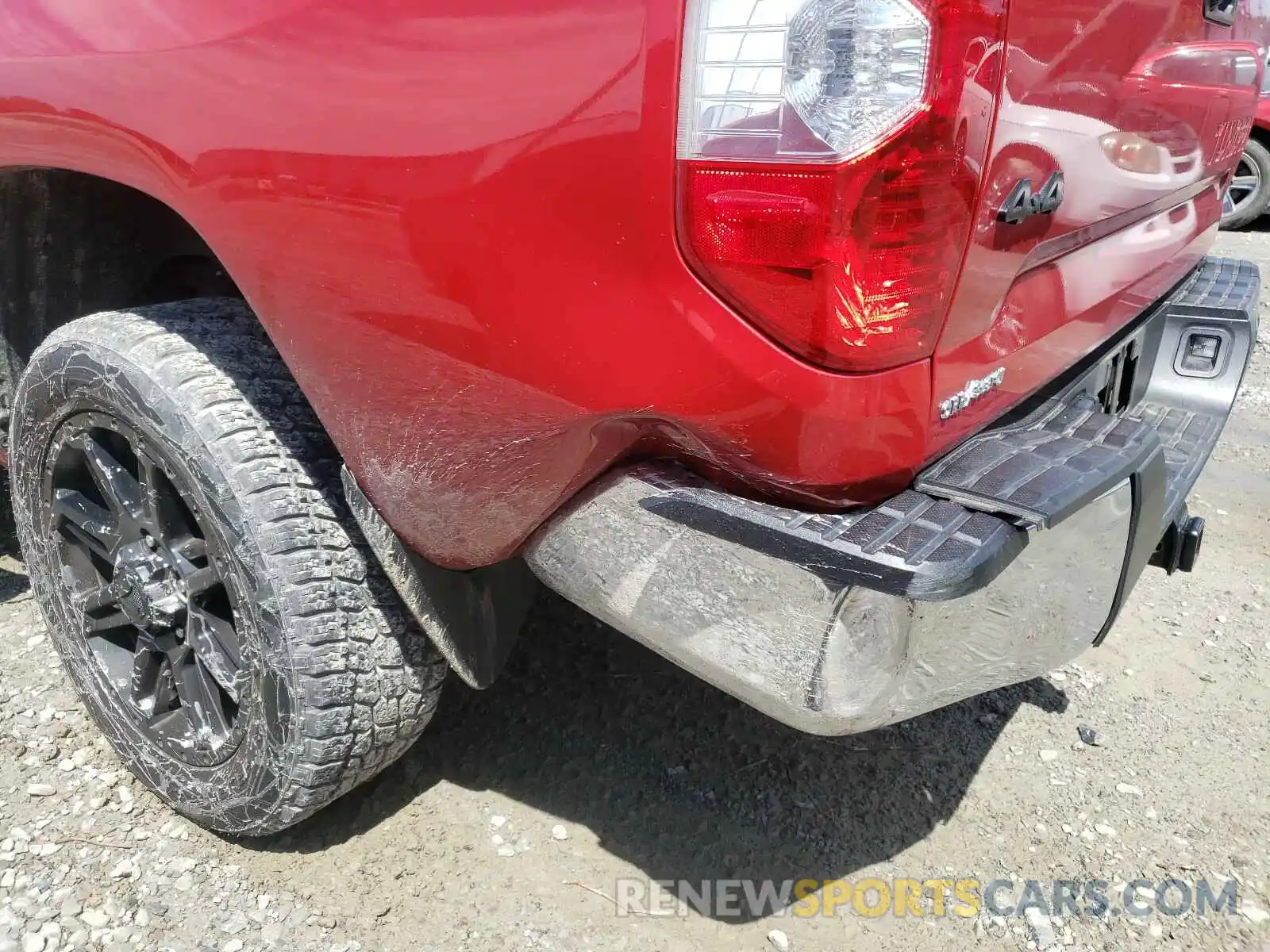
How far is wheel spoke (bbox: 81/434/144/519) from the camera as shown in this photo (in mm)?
1868

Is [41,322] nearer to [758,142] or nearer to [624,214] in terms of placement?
[624,214]

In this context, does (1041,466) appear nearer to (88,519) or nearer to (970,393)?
(970,393)

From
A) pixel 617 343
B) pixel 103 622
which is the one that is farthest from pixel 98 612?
pixel 617 343

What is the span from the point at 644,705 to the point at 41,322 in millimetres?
1633

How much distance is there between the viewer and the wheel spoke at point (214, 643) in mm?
1824

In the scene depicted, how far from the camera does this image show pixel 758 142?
1028 mm

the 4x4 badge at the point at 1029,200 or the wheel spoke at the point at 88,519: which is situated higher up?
the 4x4 badge at the point at 1029,200

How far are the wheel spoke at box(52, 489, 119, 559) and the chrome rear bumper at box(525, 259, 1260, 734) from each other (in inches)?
40.1

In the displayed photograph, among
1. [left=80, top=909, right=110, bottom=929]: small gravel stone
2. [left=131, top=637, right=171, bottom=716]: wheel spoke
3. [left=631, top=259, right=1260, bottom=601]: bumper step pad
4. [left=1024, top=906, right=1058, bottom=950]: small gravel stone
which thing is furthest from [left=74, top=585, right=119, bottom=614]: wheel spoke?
[left=1024, top=906, right=1058, bottom=950]: small gravel stone

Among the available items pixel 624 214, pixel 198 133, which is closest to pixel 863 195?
pixel 624 214

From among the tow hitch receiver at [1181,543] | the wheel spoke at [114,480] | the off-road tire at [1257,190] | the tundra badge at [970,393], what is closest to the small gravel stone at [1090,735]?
the tow hitch receiver at [1181,543]

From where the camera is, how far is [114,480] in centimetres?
187

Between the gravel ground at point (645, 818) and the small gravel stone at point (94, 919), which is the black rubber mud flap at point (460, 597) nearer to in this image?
the gravel ground at point (645, 818)

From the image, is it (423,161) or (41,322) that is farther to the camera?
(41,322)
